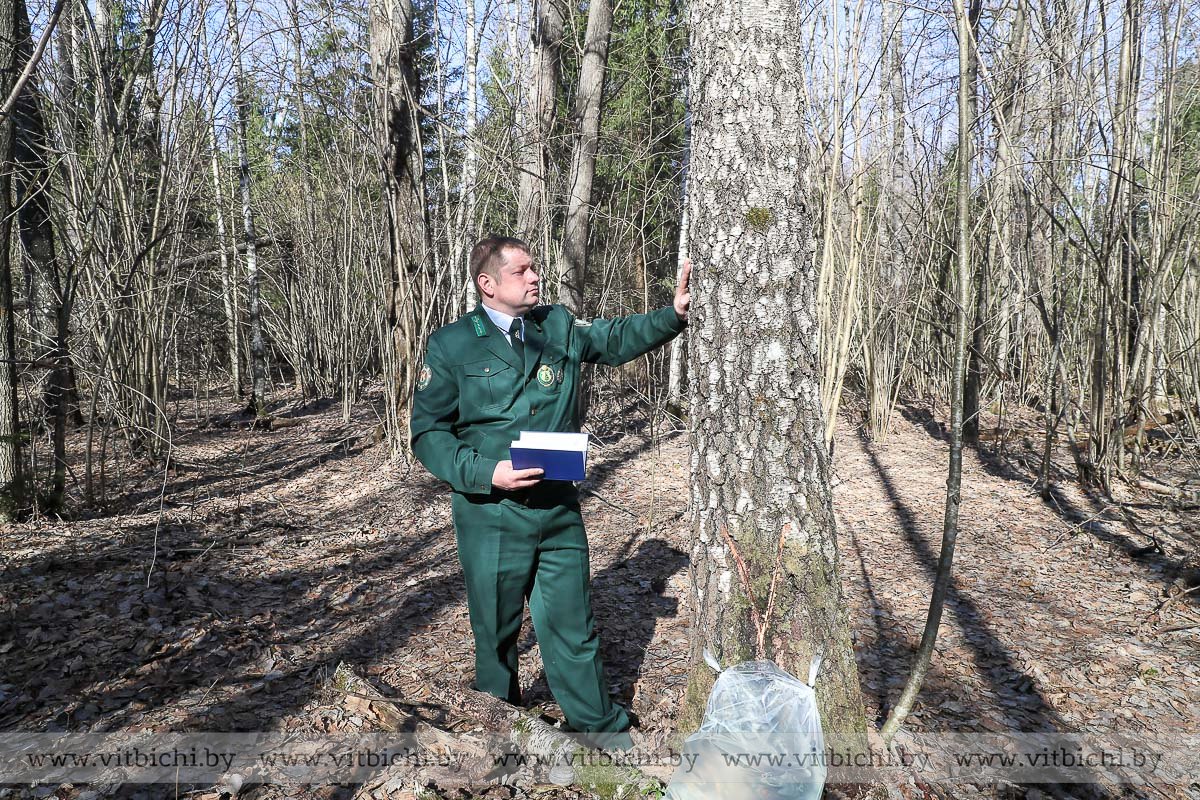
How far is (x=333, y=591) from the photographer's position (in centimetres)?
388

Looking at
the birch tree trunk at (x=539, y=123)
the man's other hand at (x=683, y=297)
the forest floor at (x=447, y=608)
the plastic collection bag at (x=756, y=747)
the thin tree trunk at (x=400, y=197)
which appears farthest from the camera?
the thin tree trunk at (x=400, y=197)

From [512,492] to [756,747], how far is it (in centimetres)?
101

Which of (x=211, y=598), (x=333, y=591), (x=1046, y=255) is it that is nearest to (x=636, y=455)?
(x=333, y=591)

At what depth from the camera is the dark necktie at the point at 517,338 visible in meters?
2.32

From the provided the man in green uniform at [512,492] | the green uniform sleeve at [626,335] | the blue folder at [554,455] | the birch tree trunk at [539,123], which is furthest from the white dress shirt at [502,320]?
the birch tree trunk at [539,123]

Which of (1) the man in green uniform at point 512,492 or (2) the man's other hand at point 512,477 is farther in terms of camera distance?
(1) the man in green uniform at point 512,492

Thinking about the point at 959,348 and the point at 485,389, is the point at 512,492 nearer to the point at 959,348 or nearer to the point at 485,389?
the point at 485,389

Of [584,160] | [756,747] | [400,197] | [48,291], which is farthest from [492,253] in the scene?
[48,291]

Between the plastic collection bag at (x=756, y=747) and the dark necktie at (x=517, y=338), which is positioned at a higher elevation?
the dark necktie at (x=517, y=338)

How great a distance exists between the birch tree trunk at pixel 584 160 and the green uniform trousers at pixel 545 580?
3857mm

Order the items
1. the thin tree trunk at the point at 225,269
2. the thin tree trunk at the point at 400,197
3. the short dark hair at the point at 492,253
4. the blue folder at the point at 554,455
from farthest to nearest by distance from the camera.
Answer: the thin tree trunk at the point at 225,269 → the thin tree trunk at the point at 400,197 → the short dark hair at the point at 492,253 → the blue folder at the point at 554,455

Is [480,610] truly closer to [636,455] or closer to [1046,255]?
[636,455]

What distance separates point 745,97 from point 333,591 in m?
3.29

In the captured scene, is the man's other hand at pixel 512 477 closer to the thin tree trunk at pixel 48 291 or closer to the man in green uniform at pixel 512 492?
the man in green uniform at pixel 512 492
